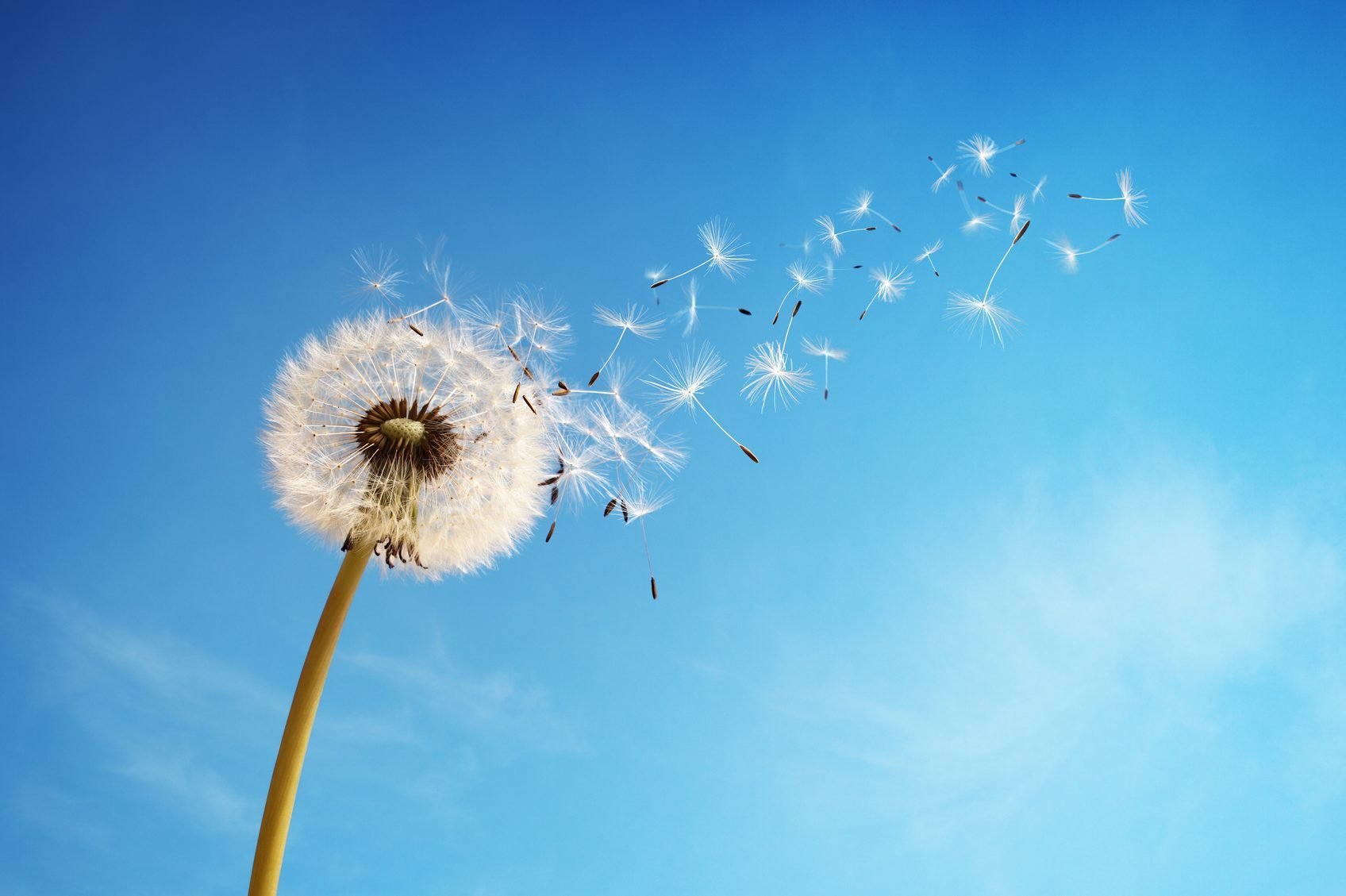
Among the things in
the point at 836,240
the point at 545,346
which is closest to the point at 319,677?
the point at 545,346

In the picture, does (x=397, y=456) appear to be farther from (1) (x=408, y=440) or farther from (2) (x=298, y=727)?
(2) (x=298, y=727)

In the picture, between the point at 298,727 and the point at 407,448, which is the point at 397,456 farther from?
the point at 298,727

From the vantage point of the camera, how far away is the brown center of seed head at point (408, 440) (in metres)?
7.41

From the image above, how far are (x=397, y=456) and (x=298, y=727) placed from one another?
79.2 inches

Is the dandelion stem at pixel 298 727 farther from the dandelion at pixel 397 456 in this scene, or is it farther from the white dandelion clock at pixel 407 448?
the white dandelion clock at pixel 407 448

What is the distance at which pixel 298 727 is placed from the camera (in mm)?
7035

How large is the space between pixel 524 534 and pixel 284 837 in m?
2.67

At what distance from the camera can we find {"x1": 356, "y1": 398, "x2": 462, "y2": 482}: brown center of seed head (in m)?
7.41

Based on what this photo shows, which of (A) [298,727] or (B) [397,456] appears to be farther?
(B) [397,456]

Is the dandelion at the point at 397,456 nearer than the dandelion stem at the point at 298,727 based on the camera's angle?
No

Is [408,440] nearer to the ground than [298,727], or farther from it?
farther from it

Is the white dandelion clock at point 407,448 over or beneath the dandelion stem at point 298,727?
over

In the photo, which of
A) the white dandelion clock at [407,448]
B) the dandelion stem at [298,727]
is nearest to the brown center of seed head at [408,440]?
the white dandelion clock at [407,448]

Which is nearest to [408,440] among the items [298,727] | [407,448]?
[407,448]
